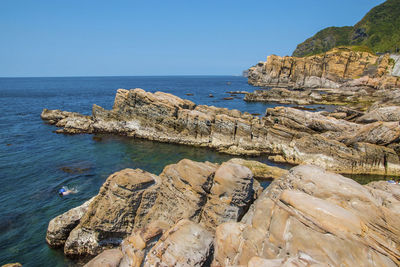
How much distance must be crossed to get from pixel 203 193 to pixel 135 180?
405 cm

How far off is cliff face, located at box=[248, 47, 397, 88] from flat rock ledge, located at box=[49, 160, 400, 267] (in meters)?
96.1

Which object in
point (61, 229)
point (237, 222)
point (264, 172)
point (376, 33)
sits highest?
point (376, 33)

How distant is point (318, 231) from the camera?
7.03 m

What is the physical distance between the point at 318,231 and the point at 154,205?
9.06 metres

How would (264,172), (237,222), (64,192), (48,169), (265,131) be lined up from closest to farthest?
1. (237,222)
2. (64,192)
3. (264,172)
4. (48,169)
5. (265,131)

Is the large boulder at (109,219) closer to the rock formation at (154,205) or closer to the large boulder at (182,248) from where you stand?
the rock formation at (154,205)

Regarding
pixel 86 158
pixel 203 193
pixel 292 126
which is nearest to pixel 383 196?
pixel 203 193

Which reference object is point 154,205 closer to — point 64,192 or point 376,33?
point 64,192

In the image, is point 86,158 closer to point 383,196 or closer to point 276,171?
point 276,171

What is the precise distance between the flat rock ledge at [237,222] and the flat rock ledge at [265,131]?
47.7 ft

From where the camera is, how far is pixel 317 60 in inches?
4555

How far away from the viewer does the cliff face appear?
98438 millimetres

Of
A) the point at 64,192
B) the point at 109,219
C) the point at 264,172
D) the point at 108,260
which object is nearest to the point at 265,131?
the point at 264,172

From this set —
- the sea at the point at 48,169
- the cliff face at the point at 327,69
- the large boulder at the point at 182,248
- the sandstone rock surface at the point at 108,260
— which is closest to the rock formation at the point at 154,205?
the sea at the point at 48,169
